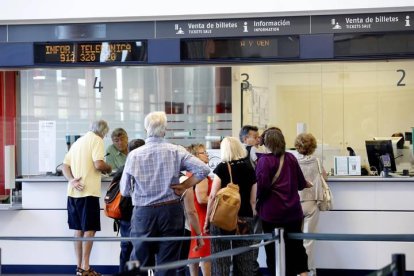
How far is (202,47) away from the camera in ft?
25.5

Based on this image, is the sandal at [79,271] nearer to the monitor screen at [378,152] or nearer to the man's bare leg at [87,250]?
the man's bare leg at [87,250]

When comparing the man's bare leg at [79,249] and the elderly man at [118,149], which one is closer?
the man's bare leg at [79,249]

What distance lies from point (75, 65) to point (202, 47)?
1.29 m

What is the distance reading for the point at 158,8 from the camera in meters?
7.77

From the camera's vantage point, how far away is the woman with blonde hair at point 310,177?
7102mm

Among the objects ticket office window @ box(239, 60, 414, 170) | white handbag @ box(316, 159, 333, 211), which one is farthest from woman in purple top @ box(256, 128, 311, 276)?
ticket office window @ box(239, 60, 414, 170)

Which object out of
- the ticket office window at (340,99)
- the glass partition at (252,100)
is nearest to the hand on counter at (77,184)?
the glass partition at (252,100)

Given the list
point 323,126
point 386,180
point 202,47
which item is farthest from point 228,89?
point 386,180

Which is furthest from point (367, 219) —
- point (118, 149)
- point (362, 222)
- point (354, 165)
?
point (118, 149)

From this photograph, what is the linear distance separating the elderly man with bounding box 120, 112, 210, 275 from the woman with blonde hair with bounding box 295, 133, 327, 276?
1814 mm

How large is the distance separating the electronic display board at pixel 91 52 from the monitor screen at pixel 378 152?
8.65 feet

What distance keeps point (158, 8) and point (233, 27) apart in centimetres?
75

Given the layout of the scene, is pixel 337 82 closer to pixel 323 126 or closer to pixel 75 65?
pixel 323 126

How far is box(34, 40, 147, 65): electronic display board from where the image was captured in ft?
25.8
